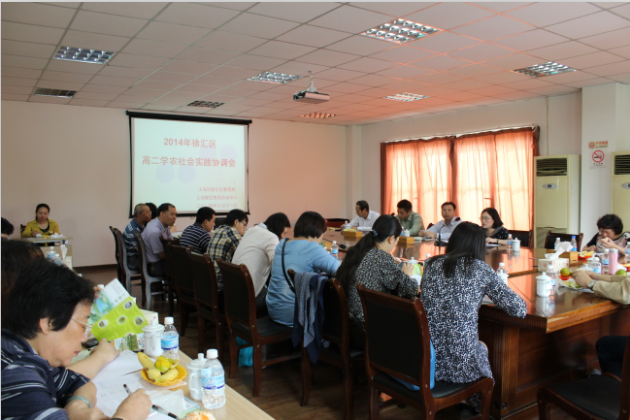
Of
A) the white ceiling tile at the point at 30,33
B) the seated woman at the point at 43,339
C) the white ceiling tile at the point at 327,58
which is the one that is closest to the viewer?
the seated woman at the point at 43,339

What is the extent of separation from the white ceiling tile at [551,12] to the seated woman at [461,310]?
2.49 m

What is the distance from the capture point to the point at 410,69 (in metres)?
5.55

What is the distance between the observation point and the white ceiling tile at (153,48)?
4.50 metres

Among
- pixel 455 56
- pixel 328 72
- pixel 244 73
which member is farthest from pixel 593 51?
pixel 244 73

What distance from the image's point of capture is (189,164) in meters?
8.74

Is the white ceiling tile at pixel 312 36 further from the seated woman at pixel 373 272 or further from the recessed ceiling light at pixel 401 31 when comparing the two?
the seated woman at pixel 373 272

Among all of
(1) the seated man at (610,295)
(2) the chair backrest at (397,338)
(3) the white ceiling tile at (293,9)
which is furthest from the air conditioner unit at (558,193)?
(2) the chair backrest at (397,338)

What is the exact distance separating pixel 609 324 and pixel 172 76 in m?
5.27

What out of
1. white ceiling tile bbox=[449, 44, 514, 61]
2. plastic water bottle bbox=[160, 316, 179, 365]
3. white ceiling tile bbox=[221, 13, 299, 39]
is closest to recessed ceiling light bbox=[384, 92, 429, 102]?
white ceiling tile bbox=[449, 44, 514, 61]

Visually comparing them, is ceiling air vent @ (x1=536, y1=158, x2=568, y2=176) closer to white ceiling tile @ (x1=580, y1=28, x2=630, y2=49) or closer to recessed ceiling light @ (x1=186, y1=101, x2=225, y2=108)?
white ceiling tile @ (x1=580, y1=28, x2=630, y2=49)

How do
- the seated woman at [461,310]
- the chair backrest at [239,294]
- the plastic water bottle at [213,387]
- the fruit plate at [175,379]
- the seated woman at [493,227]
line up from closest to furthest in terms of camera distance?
the plastic water bottle at [213,387] → the fruit plate at [175,379] → the seated woman at [461,310] → the chair backrest at [239,294] → the seated woman at [493,227]

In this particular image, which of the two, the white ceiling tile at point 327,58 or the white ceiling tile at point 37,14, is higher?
the white ceiling tile at point 37,14

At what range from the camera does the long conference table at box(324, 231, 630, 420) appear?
2311 millimetres

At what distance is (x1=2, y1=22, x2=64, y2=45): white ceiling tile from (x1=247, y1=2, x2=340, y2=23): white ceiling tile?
1937 millimetres
